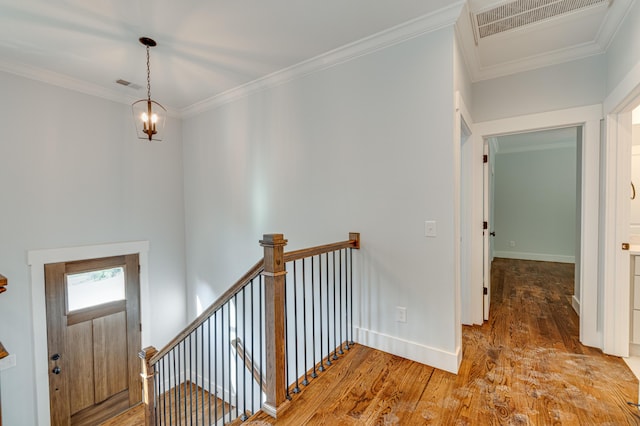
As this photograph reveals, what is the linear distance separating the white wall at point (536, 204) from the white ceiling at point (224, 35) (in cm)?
504

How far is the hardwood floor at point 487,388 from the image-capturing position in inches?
71.7

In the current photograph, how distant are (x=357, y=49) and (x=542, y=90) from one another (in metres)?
1.87

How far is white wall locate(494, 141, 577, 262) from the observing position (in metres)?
6.70

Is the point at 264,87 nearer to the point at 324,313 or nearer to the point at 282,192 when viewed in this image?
the point at 282,192

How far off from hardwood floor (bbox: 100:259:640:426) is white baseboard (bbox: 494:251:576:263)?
15.3ft

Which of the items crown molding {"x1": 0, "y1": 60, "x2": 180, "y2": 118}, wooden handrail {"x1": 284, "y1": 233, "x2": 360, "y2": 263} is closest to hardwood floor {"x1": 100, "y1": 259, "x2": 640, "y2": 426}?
wooden handrail {"x1": 284, "y1": 233, "x2": 360, "y2": 263}

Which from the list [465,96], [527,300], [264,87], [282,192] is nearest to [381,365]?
[282,192]

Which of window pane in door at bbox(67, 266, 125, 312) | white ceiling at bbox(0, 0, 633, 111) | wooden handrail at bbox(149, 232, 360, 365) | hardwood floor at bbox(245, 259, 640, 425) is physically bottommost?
hardwood floor at bbox(245, 259, 640, 425)

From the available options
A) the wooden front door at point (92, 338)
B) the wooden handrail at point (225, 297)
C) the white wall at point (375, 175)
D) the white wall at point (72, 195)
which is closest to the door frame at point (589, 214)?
the white wall at point (375, 175)

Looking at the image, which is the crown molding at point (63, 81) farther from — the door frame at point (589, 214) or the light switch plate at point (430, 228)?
the door frame at point (589, 214)

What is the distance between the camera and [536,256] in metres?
7.03

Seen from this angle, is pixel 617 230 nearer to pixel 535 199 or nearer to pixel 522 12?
pixel 522 12

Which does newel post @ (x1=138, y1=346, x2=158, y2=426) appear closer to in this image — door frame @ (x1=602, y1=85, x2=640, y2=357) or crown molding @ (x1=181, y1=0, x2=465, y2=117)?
crown molding @ (x1=181, y1=0, x2=465, y2=117)

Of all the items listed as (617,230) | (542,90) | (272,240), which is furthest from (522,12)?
(272,240)
